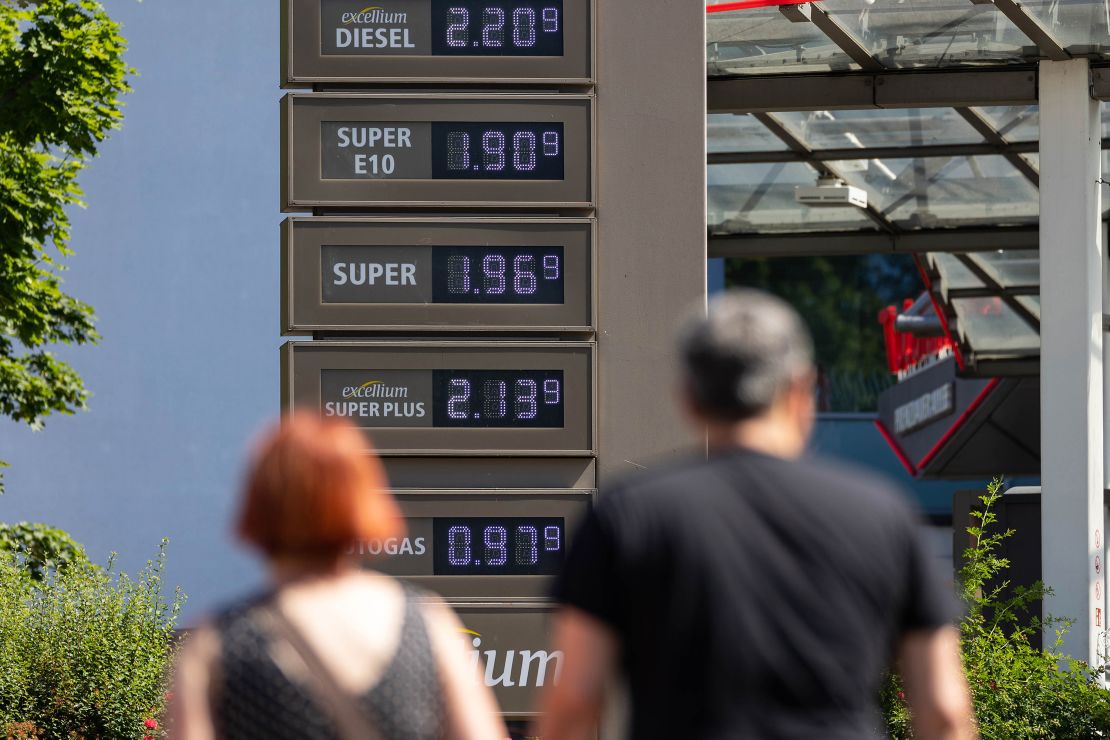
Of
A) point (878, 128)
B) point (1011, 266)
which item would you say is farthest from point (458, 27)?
point (1011, 266)

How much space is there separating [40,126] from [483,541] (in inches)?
360

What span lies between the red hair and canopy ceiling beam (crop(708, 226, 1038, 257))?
16575mm

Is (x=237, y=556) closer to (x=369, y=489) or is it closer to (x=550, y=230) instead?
(x=550, y=230)

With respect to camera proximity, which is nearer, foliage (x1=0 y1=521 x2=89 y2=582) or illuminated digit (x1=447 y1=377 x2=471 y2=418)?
illuminated digit (x1=447 y1=377 x2=471 y2=418)

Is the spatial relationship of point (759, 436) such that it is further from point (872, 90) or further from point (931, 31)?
point (872, 90)

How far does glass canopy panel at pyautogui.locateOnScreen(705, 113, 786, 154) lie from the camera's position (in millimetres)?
16453

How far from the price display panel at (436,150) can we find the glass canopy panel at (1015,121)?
8015mm

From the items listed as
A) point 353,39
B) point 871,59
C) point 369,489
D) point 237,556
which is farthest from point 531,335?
point 237,556

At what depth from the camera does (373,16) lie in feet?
27.9

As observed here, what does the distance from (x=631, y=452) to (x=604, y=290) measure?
80 cm

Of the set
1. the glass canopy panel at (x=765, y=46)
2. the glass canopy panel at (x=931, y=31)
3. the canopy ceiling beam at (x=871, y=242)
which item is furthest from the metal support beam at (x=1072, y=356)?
the canopy ceiling beam at (x=871, y=242)

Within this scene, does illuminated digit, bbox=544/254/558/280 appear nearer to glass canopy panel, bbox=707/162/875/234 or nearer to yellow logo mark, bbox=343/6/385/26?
yellow logo mark, bbox=343/6/385/26

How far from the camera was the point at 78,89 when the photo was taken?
619 inches

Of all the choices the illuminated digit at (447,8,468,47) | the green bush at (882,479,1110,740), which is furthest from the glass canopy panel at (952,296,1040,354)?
the illuminated digit at (447,8,468,47)
